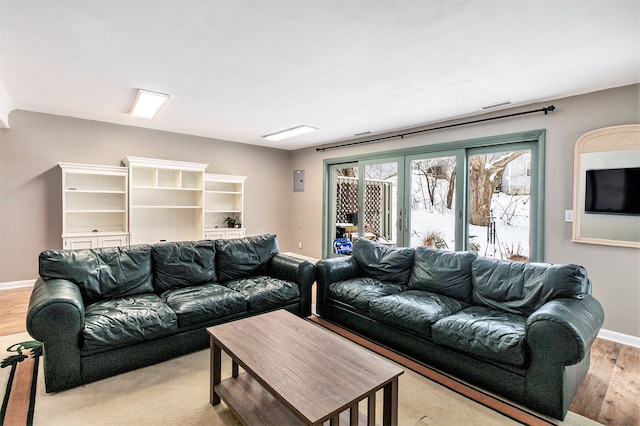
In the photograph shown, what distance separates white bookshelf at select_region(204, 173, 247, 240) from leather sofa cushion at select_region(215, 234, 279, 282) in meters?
2.42

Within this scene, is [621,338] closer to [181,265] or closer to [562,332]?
[562,332]

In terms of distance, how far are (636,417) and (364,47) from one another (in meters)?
3.07

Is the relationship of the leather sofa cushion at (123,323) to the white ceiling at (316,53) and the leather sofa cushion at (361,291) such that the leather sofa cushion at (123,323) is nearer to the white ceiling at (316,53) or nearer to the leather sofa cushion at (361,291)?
the leather sofa cushion at (361,291)

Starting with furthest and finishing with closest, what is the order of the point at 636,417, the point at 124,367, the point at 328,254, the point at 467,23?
1. the point at 328,254
2. the point at 124,367
3. the point at 467,23
4. the point at 636,417

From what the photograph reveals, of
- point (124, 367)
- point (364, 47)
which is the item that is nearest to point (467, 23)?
point (364, 47)

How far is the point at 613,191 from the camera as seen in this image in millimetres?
3203

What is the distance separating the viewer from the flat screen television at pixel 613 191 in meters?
3.09

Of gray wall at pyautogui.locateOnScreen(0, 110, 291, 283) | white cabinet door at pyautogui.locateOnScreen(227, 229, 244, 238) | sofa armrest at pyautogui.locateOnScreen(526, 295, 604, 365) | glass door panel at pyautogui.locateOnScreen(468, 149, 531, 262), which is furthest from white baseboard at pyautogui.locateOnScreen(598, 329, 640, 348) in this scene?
gray wall at pyautogui.locateOnScreen(0, 110, 291, 283)

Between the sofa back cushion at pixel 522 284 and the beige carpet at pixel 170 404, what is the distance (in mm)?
803

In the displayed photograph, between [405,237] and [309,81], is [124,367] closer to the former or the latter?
[309,81]

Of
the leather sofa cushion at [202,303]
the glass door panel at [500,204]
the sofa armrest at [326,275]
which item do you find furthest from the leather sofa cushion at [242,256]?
the glass door panel at [500,204]

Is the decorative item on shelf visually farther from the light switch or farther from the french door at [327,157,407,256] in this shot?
the light switch

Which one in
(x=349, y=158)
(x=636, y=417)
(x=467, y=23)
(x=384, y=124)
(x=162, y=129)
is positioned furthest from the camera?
(x=349, y=158)

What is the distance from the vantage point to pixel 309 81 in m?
3.20
